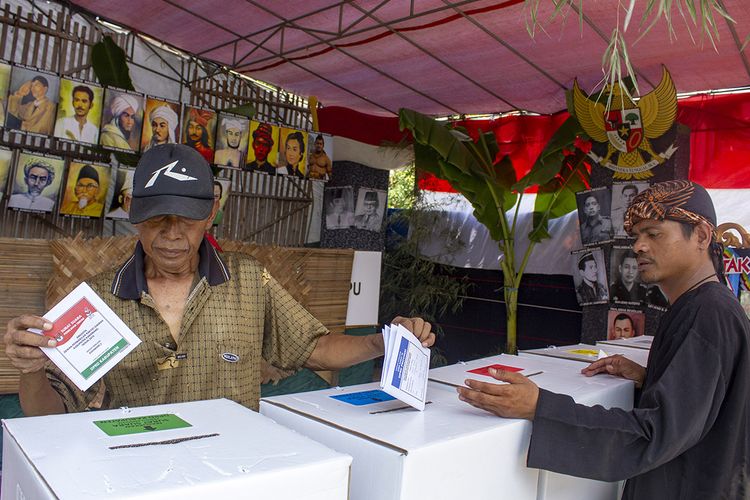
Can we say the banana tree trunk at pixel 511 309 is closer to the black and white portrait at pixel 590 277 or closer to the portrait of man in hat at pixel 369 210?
the black and white portrait at pixel 590 277

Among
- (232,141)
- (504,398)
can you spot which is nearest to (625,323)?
(232,141)

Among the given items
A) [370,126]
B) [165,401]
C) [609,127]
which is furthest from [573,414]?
[370,126]

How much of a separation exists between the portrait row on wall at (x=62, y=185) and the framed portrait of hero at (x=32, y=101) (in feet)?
0.99

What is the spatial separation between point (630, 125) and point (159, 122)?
3.36 m

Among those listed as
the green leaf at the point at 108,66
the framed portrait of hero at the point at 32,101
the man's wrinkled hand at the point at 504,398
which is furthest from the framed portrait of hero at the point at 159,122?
the man's wrinkled hand at the point at 504,398

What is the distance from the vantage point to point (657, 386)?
1.14 metres

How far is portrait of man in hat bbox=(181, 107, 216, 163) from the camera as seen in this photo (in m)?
4.40

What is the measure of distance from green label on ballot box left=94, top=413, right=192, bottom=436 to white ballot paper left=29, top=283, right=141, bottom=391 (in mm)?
130

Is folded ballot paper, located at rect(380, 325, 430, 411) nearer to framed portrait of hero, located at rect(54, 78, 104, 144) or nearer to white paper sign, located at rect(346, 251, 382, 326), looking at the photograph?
white paper sign, located at rect(346, 251, 382, 326)

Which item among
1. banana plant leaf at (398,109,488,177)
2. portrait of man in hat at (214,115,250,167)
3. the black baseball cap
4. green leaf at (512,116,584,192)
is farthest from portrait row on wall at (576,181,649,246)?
the black baseball cap

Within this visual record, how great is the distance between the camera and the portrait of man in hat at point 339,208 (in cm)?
604

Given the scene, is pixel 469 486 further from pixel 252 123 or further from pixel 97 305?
pixel 252 123

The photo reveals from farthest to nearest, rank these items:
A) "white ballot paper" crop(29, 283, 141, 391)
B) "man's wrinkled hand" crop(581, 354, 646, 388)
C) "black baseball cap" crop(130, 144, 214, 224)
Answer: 1. "man's wrinkled hand" crop(581, 354, 646, 388)
2. "black baseball cap" crop(130, 144, 214, 224)
3. "white ballot paper" crop(29, 283, 141, 391)

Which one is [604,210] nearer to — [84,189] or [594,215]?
[594,215]
